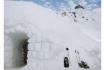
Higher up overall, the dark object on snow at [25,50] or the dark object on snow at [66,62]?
the dark object on snow at [25,50]

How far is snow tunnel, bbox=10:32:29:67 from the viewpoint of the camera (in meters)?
1.48

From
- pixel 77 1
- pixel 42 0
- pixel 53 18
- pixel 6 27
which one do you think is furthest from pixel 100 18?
pixel 6 27

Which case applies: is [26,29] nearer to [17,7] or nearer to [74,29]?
[17,7]

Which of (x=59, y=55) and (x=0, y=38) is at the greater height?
(x=0, y=38)

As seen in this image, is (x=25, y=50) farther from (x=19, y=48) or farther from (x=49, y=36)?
(x=49, y=36)

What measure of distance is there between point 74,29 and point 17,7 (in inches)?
19.2

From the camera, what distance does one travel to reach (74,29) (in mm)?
1540

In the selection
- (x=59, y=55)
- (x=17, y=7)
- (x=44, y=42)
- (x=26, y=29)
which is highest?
(x=17, y=7)

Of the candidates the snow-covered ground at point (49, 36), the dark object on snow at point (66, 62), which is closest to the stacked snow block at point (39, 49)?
the snow-covered ground at point (49, 36)

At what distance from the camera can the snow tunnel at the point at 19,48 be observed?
1479 millimetres

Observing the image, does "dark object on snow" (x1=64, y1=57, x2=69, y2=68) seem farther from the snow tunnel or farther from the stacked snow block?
the snow tunnel

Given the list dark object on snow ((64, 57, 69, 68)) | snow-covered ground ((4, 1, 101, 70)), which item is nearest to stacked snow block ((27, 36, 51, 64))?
snow-covered ground ((4, 1, 101, 70))

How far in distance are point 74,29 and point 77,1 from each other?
0.23 m

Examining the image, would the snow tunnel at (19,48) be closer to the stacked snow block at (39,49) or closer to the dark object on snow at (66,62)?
the stacked snow block at (39,49)
